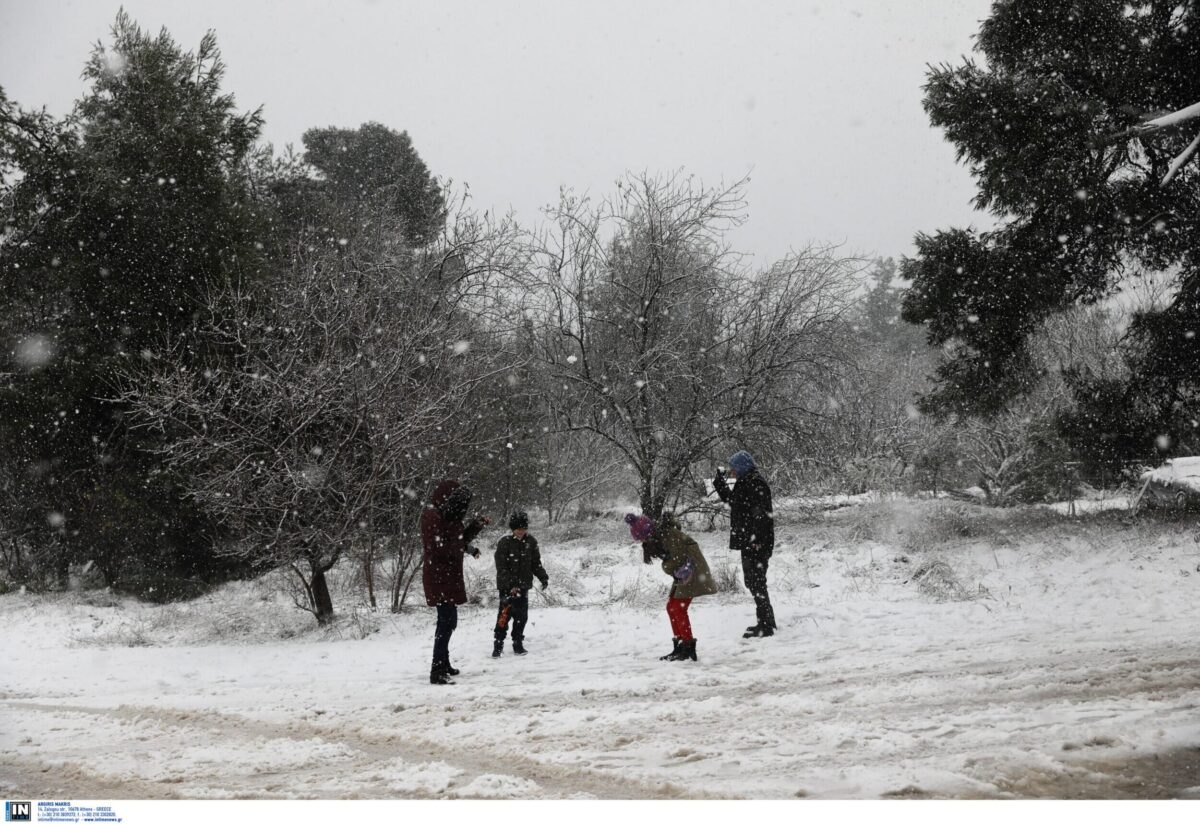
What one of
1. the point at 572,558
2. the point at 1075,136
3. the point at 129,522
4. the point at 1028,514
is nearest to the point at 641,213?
the point at 572,558

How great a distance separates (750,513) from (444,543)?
2.29 m

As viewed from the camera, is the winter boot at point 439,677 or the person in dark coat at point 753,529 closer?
the winter boot at point 439,677

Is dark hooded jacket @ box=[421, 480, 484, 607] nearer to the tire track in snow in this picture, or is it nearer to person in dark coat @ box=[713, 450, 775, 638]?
the tire track in snow

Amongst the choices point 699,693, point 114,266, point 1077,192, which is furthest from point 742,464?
point 114,266

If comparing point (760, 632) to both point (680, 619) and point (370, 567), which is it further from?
point (370, 567)

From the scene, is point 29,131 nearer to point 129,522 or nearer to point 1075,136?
point 129,522

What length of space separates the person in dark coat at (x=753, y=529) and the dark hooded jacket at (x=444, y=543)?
1.91 m

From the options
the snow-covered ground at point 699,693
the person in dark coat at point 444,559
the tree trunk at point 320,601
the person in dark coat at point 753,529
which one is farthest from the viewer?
the tree trunk at point 320,601

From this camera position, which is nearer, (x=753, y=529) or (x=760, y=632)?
(x=753, y=529)

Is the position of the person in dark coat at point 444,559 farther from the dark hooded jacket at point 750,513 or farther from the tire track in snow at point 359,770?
the dark hooded jacket at point 750,513

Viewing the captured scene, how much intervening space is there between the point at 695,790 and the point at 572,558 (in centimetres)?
778

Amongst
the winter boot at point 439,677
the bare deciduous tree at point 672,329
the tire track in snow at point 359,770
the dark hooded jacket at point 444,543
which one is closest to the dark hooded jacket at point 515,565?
the dark hooded jacket at point 444,543

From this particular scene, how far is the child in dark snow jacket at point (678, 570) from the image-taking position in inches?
207

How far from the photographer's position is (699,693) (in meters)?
4.36
